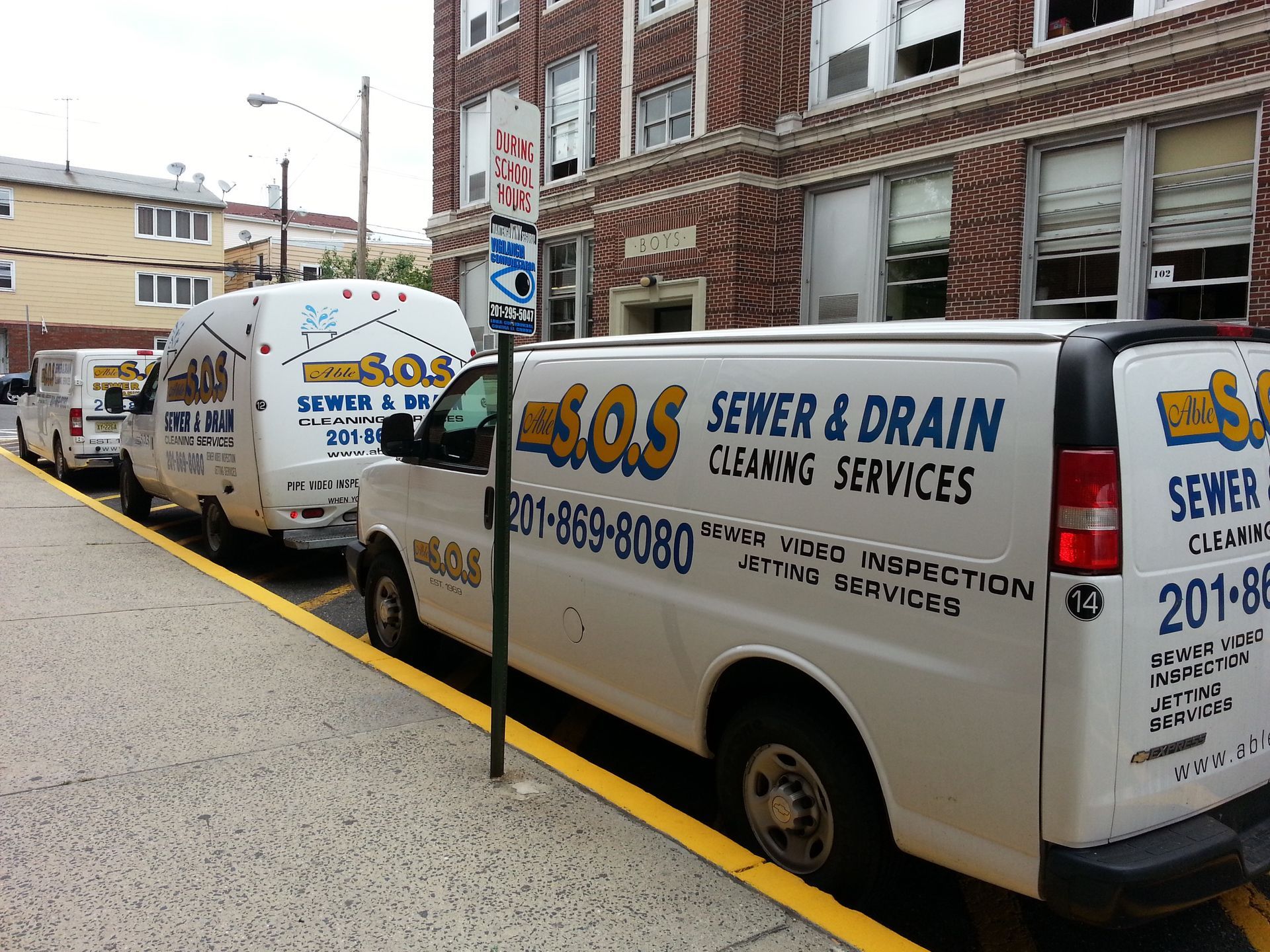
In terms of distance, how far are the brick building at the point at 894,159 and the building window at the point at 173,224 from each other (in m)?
29.8

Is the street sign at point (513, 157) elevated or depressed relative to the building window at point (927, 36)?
depressed

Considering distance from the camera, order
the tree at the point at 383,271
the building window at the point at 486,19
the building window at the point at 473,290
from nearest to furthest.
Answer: the building window at the point at 486,19 → the building window at the point at 473,290 → the tree at the point at 383,271

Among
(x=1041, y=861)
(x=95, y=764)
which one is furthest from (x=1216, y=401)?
(x=95, y=764)

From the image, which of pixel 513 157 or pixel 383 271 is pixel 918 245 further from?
pixel 383 271

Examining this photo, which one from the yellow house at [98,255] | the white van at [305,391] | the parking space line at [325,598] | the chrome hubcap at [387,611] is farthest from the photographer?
the yellow house at [98,255]

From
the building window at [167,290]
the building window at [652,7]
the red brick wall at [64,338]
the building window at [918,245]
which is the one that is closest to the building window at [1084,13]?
the building window at [918,245]

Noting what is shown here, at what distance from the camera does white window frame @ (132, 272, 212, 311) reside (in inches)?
1795

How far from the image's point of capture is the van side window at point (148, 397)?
10.9 m

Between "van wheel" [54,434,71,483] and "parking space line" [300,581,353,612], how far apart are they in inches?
339

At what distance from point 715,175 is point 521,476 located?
13143 mm

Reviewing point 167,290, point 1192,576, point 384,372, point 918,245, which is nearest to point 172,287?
point 167,290

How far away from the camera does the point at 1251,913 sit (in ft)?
11.5

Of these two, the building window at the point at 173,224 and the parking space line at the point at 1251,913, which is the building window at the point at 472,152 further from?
the building window at the point at 173,224

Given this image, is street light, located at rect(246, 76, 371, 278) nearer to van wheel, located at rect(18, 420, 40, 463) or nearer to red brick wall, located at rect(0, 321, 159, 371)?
van wheel, located at rect(18, 420, 40, 463)
